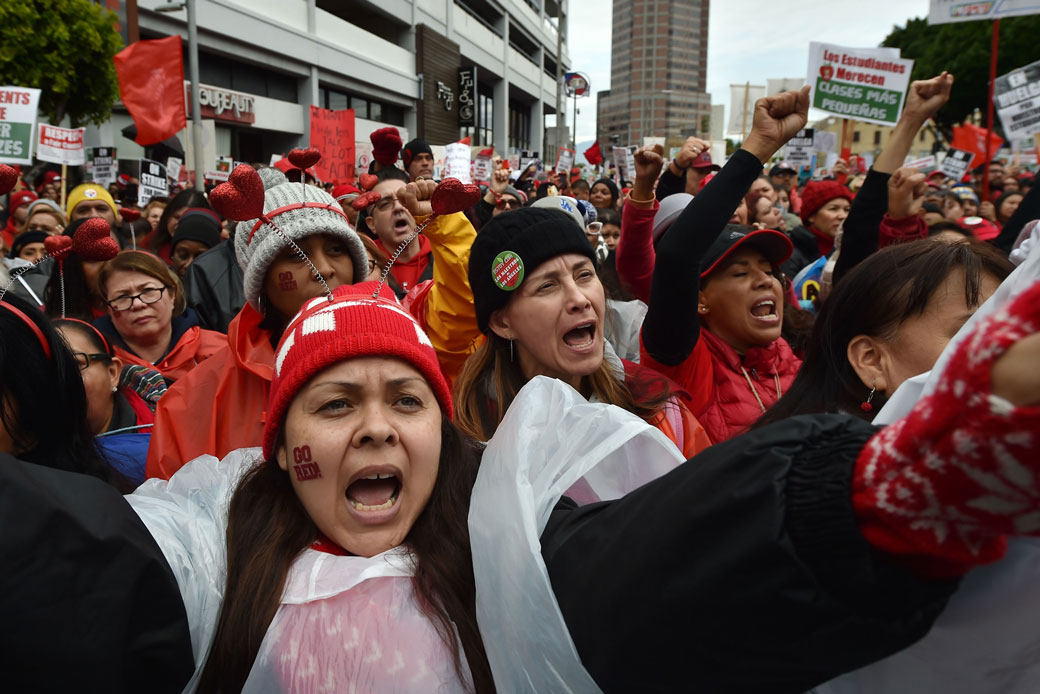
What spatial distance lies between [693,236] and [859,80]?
232 inches

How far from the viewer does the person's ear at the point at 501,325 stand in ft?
8.32

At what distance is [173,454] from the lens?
2.38 m

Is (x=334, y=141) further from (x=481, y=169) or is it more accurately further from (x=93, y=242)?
(x=93, y=242)

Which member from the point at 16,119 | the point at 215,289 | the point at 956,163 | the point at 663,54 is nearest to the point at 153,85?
the point at 16,119

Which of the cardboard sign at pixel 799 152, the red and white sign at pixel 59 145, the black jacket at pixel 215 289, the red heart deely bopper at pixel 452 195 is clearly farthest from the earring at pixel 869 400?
the red and white sign at pixel 59 145

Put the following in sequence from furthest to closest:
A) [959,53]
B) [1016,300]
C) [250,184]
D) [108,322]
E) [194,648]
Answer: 1. [959,53]
2. [108,322]
3. [250,184]
4. [194,648]
5. [1016,300]

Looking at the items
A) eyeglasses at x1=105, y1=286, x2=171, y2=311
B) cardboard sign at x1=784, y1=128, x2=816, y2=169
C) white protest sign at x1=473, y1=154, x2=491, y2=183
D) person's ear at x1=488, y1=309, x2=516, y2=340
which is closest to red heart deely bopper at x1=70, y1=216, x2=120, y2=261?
person's ear at x1=488, y1=309, x2=516, y2=340

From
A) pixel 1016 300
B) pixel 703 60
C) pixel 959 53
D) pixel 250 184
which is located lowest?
pixel 1016 300

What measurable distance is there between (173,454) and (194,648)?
1.37 metres

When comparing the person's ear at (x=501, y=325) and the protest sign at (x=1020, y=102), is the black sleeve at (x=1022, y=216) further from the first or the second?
the protest sign at (x=1020, y=102)

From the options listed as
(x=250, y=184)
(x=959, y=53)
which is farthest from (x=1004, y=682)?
(x=959, y=53)

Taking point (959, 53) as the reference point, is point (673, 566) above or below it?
below

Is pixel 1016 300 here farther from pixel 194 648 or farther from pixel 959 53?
pixel 959 53

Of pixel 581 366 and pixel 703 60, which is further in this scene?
pixel 703 60
